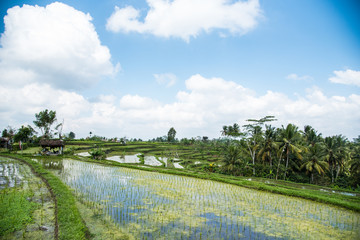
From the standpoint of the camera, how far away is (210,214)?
7.39 metres

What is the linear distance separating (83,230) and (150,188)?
537 centimetres

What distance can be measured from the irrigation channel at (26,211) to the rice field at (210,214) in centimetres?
137

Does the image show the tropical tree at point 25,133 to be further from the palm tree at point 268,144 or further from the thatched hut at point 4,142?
the palm tree at point 268,144

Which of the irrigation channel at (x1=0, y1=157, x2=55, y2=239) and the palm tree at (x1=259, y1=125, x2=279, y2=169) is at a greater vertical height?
the palm tree at (x1=259, y1=125, x2=279, y2=169)

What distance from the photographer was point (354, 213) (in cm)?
873

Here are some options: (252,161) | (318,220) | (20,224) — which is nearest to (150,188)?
(20,224)

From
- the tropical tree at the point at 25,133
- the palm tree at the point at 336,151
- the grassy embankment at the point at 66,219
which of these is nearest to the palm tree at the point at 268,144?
the palm tree at the point at 336,151

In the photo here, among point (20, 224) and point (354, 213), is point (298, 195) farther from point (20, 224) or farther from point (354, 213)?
point (20, 224)

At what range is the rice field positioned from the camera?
602 cm

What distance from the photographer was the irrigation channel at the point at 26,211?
5.16 m

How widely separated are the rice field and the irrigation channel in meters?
1.37

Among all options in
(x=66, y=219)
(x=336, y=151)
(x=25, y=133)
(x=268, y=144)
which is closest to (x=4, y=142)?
(x=25, y=133)

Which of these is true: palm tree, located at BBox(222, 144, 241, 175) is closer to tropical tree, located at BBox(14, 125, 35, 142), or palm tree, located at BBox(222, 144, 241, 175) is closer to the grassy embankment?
the grassy embankment

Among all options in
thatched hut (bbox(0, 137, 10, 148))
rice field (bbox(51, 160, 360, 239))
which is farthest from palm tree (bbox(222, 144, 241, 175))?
thatched hut (bbox(0, 137, 10, 148))
